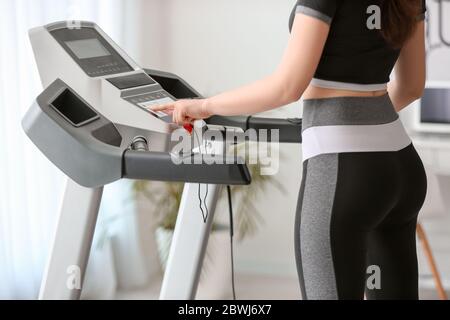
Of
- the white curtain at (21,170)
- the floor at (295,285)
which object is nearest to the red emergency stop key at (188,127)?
the white curtain at (21,170)

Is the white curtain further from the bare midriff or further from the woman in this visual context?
the bare midriff

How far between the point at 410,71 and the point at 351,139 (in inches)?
11.7

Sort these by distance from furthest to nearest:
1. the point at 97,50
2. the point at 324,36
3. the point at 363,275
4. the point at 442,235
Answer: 1. the point at 442,235
2. the point at 97,50
3. the point at 363,275
4. the point at 324,36

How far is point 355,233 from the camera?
1550mm

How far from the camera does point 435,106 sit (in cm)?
382

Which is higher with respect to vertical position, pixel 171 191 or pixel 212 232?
pixel 171 191

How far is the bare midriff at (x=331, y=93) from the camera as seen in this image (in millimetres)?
1577

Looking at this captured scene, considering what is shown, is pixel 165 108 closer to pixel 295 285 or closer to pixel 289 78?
pixel 289 78

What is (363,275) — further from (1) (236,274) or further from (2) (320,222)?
Result: (1) (236,274)

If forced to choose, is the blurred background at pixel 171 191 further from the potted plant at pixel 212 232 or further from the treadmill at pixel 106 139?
the treadmill at pixel 106 139

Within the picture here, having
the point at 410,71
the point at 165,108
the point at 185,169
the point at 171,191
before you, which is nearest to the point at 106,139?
the point at 165,108

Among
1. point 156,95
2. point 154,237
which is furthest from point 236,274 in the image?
point 156,95

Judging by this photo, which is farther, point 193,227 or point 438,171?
point 438,171
